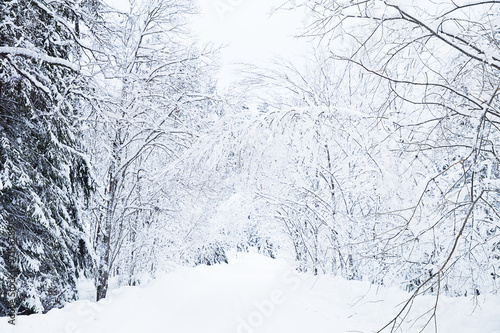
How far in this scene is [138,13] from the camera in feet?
29.1

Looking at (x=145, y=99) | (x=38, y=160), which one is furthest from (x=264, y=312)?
(x=145, y=99)

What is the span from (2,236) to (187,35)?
6733mm

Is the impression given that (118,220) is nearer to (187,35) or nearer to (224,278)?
(224,278)

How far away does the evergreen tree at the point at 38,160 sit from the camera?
539 cm

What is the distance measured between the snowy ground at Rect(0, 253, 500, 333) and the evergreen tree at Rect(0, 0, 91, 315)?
4.18ft

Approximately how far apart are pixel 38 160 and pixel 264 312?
5163 millimetres

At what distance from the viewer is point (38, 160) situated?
253 inches

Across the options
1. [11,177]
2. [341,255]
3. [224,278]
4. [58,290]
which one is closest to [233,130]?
[11,177]

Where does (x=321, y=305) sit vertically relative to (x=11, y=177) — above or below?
below

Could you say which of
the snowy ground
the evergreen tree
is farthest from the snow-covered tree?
the snowy ground

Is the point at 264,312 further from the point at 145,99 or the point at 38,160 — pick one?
→ the point at 145,99

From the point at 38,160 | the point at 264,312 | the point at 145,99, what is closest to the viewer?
the point at 264,312

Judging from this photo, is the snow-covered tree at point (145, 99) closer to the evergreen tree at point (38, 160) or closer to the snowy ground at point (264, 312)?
the evergreen tree at point (38, 160)

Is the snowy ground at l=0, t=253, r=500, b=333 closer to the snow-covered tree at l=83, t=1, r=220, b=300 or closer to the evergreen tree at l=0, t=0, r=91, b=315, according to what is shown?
the evergreen tree at l=0, t=0, r=91, b=315
